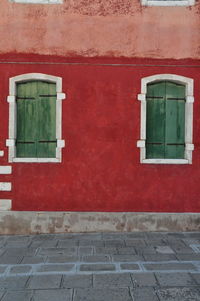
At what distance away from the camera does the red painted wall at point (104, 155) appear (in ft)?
23.9

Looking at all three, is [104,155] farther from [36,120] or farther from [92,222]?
[36,120]

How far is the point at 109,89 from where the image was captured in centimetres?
738

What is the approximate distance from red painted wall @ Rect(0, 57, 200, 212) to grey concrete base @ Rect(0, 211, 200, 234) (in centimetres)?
17

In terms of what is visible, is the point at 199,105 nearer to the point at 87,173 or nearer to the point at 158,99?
the point at 158,99

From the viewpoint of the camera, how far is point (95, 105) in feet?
24.2

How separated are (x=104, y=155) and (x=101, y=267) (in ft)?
9.41

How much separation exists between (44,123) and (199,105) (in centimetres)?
373

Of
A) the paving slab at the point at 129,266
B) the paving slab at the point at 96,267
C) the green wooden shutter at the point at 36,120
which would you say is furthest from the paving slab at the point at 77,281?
the green wooden shutter at the point at 36,120

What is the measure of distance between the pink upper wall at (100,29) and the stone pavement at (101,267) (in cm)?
426

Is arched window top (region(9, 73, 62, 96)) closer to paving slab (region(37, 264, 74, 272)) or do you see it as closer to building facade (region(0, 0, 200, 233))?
building facade (region(0, 0, 200, 233))

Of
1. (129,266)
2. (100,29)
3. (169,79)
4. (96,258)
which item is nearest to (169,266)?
(129,266)

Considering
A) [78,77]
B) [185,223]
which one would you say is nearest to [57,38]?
[78,77]

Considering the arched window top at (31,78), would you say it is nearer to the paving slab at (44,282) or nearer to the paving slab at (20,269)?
the paving slab at (20,269)

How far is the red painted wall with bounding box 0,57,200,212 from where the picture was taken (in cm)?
729
